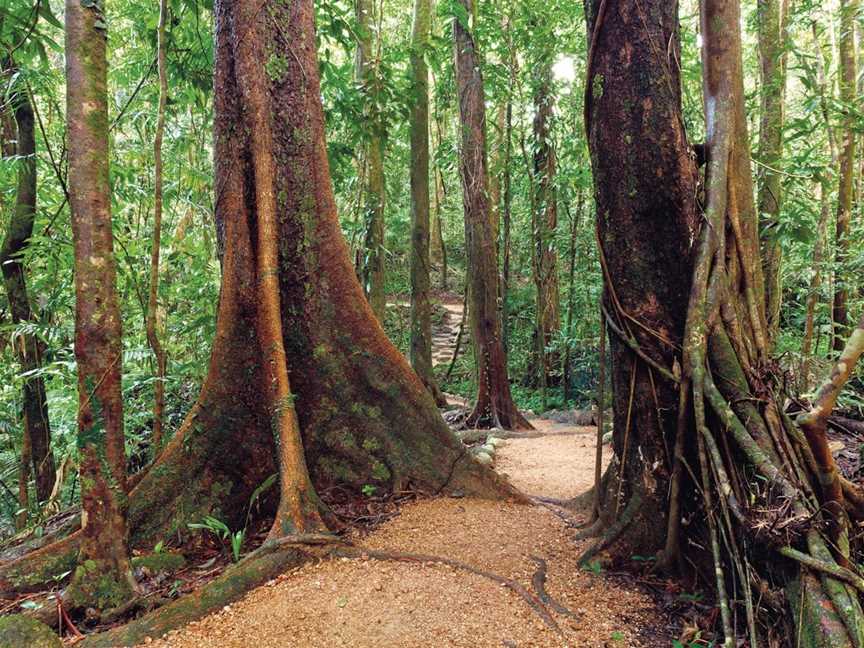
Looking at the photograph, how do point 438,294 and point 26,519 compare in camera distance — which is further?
point 438,294

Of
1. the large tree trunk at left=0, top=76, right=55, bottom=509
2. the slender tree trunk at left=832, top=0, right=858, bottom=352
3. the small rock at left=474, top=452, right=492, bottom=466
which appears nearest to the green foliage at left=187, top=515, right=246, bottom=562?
the large tree trunk at left=0, top=76, right=55, bottom=509

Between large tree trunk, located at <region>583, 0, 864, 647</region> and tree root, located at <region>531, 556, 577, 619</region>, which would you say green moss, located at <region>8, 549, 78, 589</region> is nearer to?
tree root, located at <region>531, 556, 577, 619</region>

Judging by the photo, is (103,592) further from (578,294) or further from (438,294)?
(438,294)

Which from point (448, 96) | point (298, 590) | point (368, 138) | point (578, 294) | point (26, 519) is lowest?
point (26, 519)

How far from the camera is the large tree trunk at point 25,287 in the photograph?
4730 mm

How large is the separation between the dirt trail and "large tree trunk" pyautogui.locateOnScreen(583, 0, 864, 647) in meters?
0.35

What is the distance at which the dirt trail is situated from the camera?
2125 millimetres

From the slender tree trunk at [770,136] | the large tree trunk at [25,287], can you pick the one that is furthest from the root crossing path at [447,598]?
the slender tree trunk at [770,136]

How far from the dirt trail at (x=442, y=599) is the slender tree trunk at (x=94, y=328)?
61cm

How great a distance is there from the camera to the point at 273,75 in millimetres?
3688

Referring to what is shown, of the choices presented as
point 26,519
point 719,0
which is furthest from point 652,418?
point 26,519

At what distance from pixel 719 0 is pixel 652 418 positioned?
247 cm

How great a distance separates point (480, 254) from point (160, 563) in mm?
6674

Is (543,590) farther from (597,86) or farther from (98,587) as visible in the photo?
(597,86)
